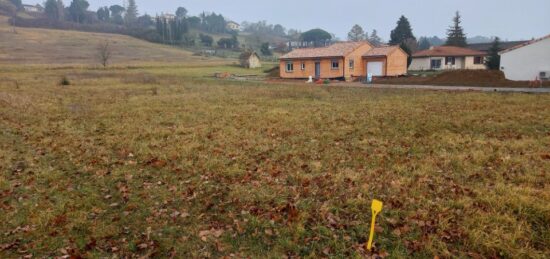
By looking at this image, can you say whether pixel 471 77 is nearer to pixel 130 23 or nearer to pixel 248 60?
pixel 248 60

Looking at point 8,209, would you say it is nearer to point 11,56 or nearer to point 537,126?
point 537,126

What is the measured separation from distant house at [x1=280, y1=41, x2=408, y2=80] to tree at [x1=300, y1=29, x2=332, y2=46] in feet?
365

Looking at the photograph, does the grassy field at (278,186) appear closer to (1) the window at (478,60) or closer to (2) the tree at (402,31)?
(1) the window at (478,60)

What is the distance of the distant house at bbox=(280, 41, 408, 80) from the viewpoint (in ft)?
125

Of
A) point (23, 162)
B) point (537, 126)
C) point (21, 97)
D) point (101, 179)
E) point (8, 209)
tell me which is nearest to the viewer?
point (8, 209)

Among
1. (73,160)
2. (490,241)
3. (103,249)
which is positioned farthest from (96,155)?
(490,241)

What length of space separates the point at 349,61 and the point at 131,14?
179 metres

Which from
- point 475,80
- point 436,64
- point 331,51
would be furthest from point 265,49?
point 475,80

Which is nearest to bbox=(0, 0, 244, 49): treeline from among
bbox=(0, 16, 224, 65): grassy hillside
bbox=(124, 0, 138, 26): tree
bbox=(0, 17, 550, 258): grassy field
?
bbox=(124, 0, 138, 26): tree

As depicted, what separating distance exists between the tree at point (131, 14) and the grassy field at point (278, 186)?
586ft

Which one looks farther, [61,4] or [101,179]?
[61,4]

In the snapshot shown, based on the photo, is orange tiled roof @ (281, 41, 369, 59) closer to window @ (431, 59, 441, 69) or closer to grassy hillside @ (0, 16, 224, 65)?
window @ (431, 59, 441, 69)

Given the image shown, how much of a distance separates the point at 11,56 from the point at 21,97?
60400mm

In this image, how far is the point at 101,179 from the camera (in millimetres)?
7461
